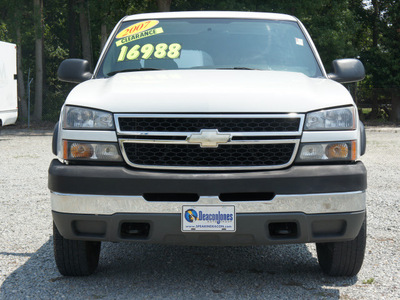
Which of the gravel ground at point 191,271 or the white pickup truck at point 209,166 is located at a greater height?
the white pickup truck at point 209,166

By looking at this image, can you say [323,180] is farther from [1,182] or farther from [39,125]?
[39,125]

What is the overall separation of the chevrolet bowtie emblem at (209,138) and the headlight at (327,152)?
1.59 ft

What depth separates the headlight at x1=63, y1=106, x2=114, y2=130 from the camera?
154 inches

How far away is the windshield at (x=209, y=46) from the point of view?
503cm

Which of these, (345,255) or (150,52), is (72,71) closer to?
(150,52)

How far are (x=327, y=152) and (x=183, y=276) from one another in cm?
144

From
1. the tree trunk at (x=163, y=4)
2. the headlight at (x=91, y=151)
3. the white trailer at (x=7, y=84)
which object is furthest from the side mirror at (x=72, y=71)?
the tree trunk at (x=163, y=4)

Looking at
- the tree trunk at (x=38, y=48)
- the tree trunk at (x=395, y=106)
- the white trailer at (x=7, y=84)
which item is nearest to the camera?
the white trailer at (x=7, y=84)

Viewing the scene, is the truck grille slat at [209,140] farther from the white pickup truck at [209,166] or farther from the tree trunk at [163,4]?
the tree trunk at [163,4]

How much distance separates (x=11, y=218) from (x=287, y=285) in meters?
3.59

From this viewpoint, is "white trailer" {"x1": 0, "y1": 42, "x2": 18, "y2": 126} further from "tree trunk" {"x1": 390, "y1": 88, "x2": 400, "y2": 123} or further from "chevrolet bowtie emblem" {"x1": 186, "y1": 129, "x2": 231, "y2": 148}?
"tree trunk" {"x1": 390, "y1": 88, "x2": 400, "y2": 123}

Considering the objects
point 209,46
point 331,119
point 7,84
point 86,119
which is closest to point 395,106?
point 7,84

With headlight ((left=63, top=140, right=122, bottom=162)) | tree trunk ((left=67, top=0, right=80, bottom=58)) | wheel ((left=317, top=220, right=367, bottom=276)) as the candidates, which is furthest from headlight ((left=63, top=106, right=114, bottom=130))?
tree trunk ((left=67, top=0, right=80, bottom=58))

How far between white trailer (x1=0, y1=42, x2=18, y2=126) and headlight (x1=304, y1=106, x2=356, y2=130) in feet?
46.3
